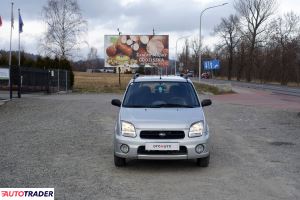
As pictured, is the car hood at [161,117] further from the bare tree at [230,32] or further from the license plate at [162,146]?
the bare tree at [230,32]

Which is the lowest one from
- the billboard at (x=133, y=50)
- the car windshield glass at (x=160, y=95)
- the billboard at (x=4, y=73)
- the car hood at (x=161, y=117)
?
the car hood at (x=161, y=117)

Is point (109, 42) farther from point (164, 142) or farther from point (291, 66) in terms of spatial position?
point (164, 142)

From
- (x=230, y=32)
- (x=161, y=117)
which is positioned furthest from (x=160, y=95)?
(x=230, y=32)

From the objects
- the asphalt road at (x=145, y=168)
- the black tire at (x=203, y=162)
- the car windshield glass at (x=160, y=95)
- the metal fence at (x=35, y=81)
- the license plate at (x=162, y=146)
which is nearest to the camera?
the asphalt road at (x=145, y=168)

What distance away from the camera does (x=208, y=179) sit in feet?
26.1

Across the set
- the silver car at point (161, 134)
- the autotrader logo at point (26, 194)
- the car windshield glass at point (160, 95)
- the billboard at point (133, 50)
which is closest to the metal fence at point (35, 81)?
the billboard at point (133, 50)

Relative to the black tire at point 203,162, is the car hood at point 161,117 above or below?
above

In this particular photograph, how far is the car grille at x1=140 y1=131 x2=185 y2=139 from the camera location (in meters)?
8.30

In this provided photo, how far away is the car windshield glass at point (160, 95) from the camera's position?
9469 mm

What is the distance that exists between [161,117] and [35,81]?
27879 millimetres

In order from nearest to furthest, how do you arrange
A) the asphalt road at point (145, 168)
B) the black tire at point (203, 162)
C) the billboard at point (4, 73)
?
the asphalt road at point (145, 168) → the black tire at point (203, 162) → the billboard at point (4, 73)

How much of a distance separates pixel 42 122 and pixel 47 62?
98.6 ft

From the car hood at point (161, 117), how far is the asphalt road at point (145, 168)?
81 cm

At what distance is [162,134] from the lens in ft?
27.2
